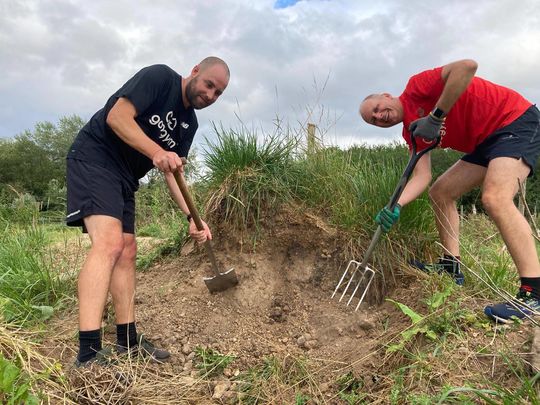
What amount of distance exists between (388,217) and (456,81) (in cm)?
91

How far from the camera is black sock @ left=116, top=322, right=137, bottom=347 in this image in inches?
98.0

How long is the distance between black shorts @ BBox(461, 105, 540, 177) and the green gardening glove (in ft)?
2.11

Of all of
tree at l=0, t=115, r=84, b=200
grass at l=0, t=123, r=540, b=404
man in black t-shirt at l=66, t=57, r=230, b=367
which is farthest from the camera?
tree at l=0, t=115, r=84, b=200

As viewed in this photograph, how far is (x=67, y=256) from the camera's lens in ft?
13.3

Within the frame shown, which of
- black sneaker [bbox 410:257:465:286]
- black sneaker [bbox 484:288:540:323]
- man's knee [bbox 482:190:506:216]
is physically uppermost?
man's knee [bbox 482:190:506:216]

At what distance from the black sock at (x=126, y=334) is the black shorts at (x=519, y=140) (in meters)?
2.39

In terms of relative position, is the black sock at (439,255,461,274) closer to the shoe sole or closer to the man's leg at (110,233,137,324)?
the shoe sole

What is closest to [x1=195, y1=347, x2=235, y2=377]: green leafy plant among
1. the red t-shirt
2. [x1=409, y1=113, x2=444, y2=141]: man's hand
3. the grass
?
the grass

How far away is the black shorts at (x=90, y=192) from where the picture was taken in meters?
2.26

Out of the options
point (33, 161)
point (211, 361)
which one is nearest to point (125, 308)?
point (211, 361)

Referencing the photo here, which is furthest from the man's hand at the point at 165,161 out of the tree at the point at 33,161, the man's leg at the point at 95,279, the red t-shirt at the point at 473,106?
the tree at the point at 33,161

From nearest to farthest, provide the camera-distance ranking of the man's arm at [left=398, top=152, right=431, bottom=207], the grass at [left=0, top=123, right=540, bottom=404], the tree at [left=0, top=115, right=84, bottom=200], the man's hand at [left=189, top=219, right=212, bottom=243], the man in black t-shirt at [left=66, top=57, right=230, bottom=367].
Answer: the grass at [left=0, top=123, right=540, bottom=404], the man in black t-shirt at [left=66, top=57, right=230, bottom=367], the man's hand at [left=189, top=219, right=212, bottom=243], the man's arm at [left=398, top=152, right=431, bottom=207], the tree at [left=0, top=115, right=84, bottom=200]

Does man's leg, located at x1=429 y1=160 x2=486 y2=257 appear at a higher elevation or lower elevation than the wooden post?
lower

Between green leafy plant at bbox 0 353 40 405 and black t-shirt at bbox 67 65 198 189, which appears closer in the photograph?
green leafy plant at bbox 0 353 40 405
